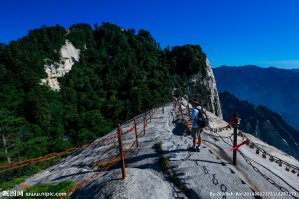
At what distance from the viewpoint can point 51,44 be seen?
82.9 m

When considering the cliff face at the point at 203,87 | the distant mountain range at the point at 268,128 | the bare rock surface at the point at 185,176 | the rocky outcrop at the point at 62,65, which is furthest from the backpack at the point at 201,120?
the distant mountain range at the point at 268,128

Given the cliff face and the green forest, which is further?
the cliff face

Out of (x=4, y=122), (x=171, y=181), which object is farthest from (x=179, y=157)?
(x=4, y=122)

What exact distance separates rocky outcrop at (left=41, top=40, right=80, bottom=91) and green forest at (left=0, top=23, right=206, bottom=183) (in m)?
1.66

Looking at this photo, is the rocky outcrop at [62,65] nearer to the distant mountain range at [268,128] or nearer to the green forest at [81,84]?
the green forest at [81,84]

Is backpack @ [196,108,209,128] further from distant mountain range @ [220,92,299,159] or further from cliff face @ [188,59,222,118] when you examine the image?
distant mountain range @ [220,92,299,159]

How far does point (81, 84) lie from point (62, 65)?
30.1ft

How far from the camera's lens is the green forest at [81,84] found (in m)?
46.9

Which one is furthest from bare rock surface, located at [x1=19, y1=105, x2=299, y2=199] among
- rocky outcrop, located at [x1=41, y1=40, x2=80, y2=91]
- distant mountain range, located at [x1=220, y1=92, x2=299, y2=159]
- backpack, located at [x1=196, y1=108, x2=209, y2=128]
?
distant mountain range, located at [x1=220, y1=92, x2=299, y2=159]

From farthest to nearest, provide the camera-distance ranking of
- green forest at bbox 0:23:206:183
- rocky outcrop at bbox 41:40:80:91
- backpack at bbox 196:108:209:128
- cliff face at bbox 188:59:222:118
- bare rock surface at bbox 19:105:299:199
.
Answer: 1. cliff face at bbox 188:59:222:118
2. rocky outcrop at bbox 41:40:80:91
3. green forest at bbox 0:23:206:183
4. backpack at bbox 196:108:209:128
5. bare rock surface at bbox 19:105:299:199

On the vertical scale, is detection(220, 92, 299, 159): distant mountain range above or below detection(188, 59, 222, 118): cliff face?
below

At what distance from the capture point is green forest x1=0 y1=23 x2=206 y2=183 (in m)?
46.9

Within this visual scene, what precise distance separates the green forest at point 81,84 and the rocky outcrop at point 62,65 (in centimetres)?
166

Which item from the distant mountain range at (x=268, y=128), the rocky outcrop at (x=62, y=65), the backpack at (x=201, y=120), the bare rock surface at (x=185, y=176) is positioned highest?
the rocky outcrop at (x=62, y=65)
